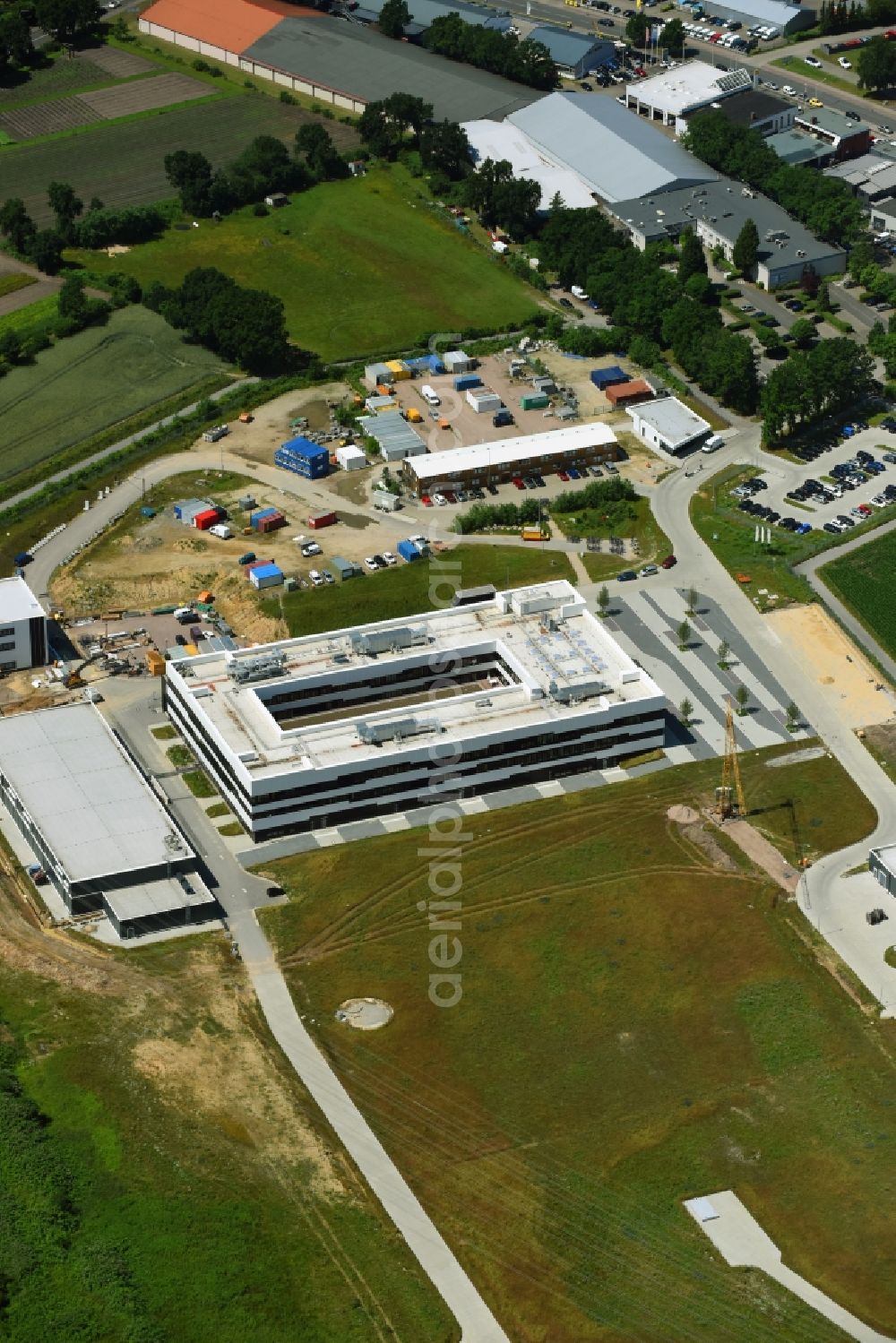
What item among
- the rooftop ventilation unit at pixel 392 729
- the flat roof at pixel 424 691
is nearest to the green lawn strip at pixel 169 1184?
the flat roof at pixel 424 691

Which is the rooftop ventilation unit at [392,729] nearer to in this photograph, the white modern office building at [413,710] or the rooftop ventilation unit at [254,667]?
the white modern office building at [413,710]

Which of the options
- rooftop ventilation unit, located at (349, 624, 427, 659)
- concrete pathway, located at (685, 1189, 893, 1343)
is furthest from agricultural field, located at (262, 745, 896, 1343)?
rooftop ventilation unit, located at (349, 624, 427, 659)

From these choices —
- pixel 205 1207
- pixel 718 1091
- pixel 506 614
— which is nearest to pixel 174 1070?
pixel 205 1207

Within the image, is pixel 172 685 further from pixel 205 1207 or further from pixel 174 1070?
pixel 205 1207

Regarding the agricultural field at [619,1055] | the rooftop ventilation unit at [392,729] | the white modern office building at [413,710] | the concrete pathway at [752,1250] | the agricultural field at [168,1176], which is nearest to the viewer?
the agricultural field at [168,1176]

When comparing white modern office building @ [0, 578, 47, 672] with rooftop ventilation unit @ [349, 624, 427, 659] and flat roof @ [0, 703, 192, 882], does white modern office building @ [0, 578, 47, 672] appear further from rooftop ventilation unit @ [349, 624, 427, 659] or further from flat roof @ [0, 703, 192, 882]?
rooftop ventilation unit @ [349, 624, 427, 659]

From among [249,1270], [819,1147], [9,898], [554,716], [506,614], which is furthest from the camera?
[506,614]

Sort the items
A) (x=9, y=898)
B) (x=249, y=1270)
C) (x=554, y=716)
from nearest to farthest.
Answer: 1. (x=249, y=1270)
2. (x=9, y=898)
3. (x=554, y=716)
